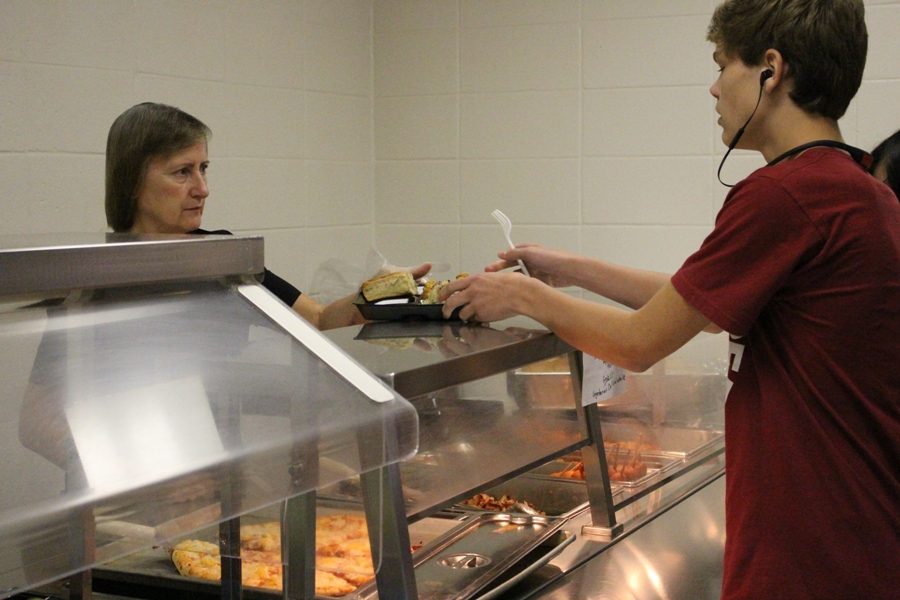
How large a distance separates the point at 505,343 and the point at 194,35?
6.73ft

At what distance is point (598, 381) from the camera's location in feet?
7.49

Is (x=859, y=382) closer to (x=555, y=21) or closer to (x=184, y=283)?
(x=184, y=283)

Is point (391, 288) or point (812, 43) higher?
point (812, 43)

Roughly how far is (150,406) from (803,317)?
1.01 meters

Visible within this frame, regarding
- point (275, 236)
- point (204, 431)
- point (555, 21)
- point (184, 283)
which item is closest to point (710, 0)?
point (555, 21)

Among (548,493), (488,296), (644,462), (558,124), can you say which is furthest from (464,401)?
(558,124)

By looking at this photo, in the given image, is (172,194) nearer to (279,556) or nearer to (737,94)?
(279,556)

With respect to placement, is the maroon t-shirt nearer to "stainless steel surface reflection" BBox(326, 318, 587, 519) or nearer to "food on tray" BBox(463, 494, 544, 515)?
"stainless steel surface reflection" BBox(326, 318, 587, 519)

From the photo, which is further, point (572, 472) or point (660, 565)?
point (572, 472)

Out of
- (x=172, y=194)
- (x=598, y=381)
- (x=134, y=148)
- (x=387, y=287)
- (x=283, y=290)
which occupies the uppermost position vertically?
(x=134, y=148)

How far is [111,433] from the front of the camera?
1.04 meters

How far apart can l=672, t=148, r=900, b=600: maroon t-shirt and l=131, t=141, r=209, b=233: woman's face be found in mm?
1499

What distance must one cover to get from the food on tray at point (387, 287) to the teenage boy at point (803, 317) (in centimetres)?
62

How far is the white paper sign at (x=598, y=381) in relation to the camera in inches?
87.7
